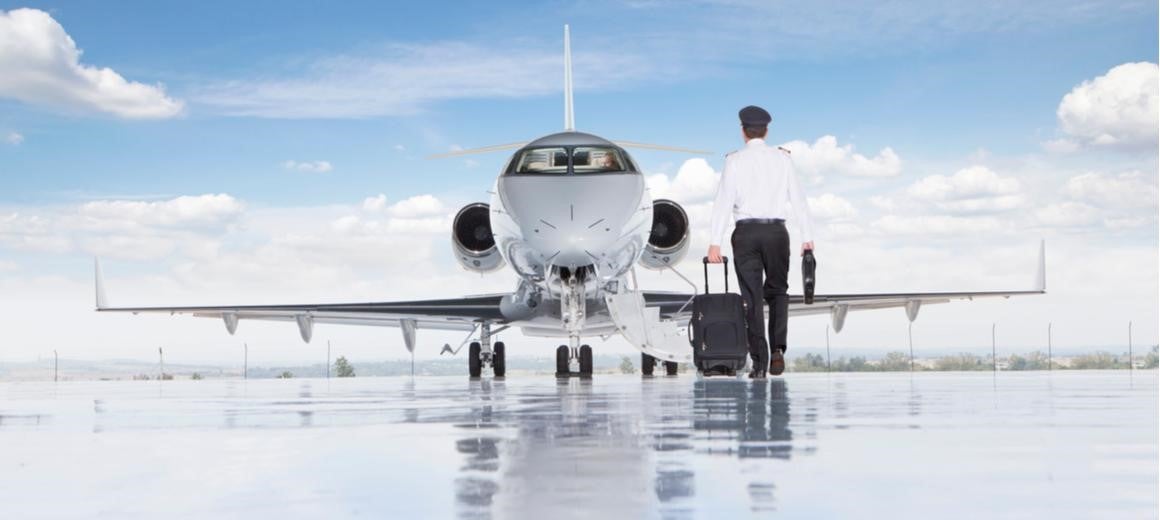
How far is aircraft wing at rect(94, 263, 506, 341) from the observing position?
24938 millimetres

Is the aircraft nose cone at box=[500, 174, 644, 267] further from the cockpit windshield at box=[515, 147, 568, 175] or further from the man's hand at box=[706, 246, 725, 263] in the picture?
the man's hand at box=[706, 246, 725, 263]

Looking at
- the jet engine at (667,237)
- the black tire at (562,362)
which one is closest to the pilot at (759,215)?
the black tire at (562,362)

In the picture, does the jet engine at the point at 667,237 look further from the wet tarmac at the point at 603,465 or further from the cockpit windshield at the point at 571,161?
the wet tarmac at the point at 603,465

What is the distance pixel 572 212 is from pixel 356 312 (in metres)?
12.2

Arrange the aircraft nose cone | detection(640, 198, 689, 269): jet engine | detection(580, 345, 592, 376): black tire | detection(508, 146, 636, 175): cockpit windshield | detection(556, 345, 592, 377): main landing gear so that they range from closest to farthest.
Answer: the aircraft nose cone, detection(508, 146, 636, 175): cockpit windshield, detection(556, 345, 592, 377): main landing gear, detection(580, 345, 592, 376): black tire, detection(640, 198, 689, 269): jet engine

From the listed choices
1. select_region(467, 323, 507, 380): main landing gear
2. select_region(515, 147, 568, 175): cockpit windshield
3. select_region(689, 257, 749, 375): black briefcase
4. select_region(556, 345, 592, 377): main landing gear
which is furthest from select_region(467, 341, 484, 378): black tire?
select_region(689, 257, 749, 375): black briefcase

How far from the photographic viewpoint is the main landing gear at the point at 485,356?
77.0ft

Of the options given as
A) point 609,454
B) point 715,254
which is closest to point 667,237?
point 715,254

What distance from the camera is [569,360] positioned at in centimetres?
1678

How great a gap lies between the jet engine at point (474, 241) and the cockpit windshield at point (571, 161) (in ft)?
14.7

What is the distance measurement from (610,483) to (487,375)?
21.2m

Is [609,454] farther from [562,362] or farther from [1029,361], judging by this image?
[1029,361]

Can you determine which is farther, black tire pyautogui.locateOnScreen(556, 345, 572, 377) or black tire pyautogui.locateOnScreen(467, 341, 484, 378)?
black tire pyautogui.locateOnScreen(467, 341, 484, 378)

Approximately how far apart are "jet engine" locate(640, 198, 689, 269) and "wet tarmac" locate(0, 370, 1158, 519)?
49.4ft
